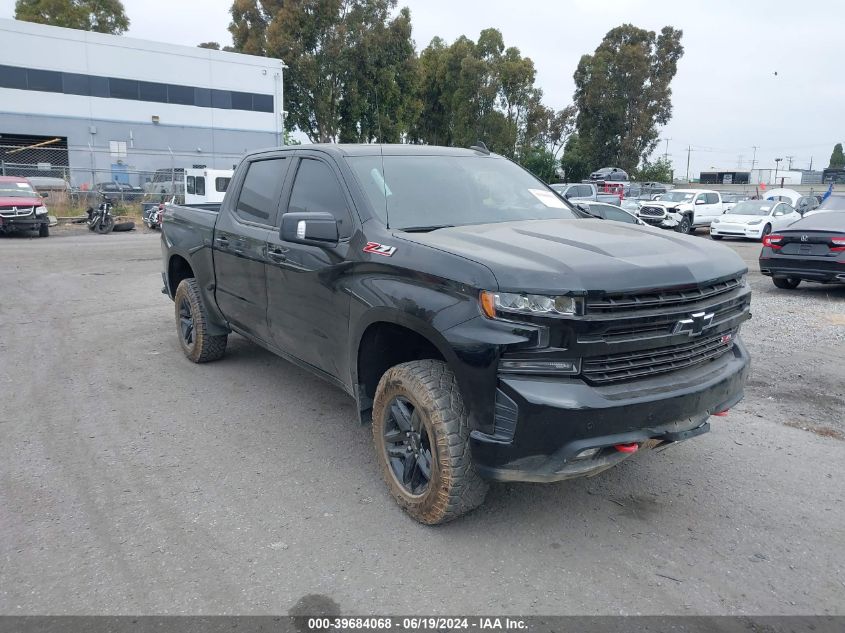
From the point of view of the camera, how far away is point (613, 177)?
42.8 meters

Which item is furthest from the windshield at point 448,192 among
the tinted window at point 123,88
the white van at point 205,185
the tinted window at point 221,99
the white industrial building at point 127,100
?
the tinted window at point 221,99

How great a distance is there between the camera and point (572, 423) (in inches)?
113

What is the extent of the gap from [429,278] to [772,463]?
2694 mm

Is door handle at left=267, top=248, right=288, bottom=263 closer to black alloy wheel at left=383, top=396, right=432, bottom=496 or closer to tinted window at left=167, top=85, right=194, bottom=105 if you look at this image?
black alloy wheel at left=383, top=396, right=432, bottom=496

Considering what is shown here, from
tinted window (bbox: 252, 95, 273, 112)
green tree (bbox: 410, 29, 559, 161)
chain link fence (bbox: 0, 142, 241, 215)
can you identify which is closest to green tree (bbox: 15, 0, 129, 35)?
tinted window (bbox: 252, 95, 273, 112)

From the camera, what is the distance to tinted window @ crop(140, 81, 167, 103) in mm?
40031

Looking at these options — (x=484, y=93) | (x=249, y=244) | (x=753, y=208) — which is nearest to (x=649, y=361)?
(x=249, y=244)

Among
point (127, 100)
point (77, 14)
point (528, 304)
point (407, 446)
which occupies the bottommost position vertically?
point (407, 446)

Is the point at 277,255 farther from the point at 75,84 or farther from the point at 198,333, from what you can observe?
the point at 75,84

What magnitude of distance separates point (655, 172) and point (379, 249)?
56732mm

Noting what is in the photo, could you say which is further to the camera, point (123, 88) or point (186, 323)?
point (123, 88)

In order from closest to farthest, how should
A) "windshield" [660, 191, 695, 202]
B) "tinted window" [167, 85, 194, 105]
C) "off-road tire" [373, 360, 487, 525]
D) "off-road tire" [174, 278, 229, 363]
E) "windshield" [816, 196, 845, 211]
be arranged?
"off-road tire" [373, 360, 487, 525] → "off-road tire" [174, 278, 229, 363] → "windshield" [816, 196, 845, 211] → "windshield" [660, 191, 695, 202] → "tinted window" [167, 85, 194, 105]

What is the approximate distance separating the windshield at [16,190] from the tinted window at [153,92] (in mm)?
23312

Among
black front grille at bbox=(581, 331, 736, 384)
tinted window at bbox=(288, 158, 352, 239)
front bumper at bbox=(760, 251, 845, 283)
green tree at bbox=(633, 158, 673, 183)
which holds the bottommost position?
front bumper at bbox=(760, 251, 845, 283)
